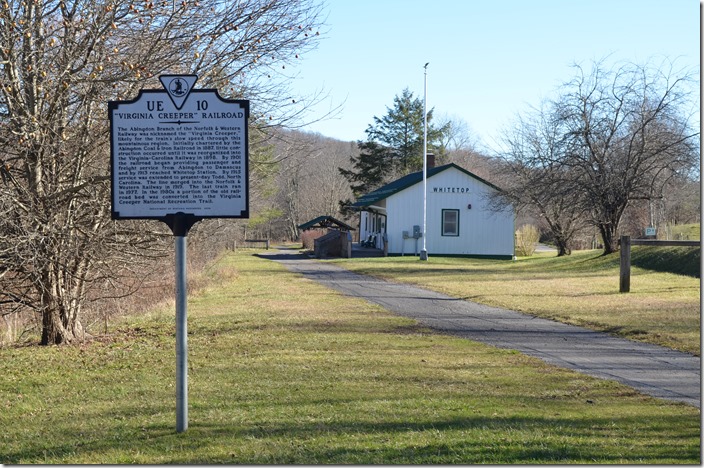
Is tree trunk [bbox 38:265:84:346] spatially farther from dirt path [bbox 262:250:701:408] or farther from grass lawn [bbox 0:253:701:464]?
dirt path [bbox 262:250:701:408]

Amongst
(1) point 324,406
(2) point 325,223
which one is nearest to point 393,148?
(2) point 325,223

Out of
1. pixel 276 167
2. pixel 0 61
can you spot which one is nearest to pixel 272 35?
pixel 276 167

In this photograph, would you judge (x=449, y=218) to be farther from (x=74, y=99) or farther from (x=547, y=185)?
(x=74, y=99)

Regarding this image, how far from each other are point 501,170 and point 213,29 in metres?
31.9

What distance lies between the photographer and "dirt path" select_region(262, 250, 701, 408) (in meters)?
9.74

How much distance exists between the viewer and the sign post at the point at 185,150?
24.4ft

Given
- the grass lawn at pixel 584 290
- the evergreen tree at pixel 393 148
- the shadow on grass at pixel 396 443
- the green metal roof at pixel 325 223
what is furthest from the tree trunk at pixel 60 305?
the evergreen tree at pixel 393 148

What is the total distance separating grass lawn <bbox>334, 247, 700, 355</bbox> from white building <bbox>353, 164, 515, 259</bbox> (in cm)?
669

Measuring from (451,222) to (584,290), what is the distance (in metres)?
24.4

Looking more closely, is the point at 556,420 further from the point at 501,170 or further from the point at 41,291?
the point at 501,170

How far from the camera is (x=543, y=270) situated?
33.3m

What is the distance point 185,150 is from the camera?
744 cm

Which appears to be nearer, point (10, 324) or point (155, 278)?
point (10, 324)

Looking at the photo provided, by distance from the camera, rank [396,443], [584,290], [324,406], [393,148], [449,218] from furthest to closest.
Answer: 1. [393,148]
2. [449,218]
3. [584,290]
4. [324,406]
5. [396,443]
